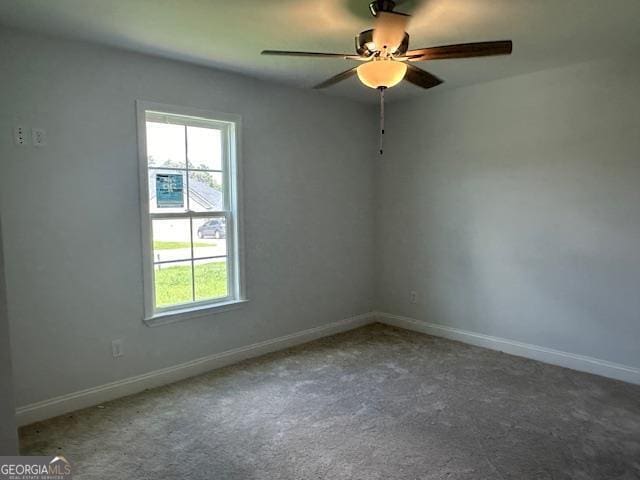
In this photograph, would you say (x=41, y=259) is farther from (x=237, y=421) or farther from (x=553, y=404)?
(x=553, y=404)

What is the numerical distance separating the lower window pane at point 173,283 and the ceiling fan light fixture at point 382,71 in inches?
84.5

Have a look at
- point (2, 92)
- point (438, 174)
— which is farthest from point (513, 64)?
point (2, 92)

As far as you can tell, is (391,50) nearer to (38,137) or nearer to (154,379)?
(38,137)

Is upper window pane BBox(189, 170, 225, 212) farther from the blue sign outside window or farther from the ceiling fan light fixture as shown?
the ceiling fan light fixture

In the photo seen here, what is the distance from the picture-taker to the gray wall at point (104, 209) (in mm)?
2727

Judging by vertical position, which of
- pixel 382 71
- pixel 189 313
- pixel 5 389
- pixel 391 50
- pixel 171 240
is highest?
pixel 391 50

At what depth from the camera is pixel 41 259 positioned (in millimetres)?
2793

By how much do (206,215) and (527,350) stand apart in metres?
3.09

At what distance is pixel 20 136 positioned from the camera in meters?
2.69

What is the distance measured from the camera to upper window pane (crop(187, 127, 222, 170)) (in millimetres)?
3537

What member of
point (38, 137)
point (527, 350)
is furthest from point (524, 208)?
point (38, 137)

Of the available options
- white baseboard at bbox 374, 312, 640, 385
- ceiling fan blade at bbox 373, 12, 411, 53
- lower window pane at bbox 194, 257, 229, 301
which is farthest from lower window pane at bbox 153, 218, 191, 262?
white baseboard at bbox 374, 312, 640, 385

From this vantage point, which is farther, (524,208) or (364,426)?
(524,208)

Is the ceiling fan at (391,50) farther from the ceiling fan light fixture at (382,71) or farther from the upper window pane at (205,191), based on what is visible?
the upper window pane at (205,191)
